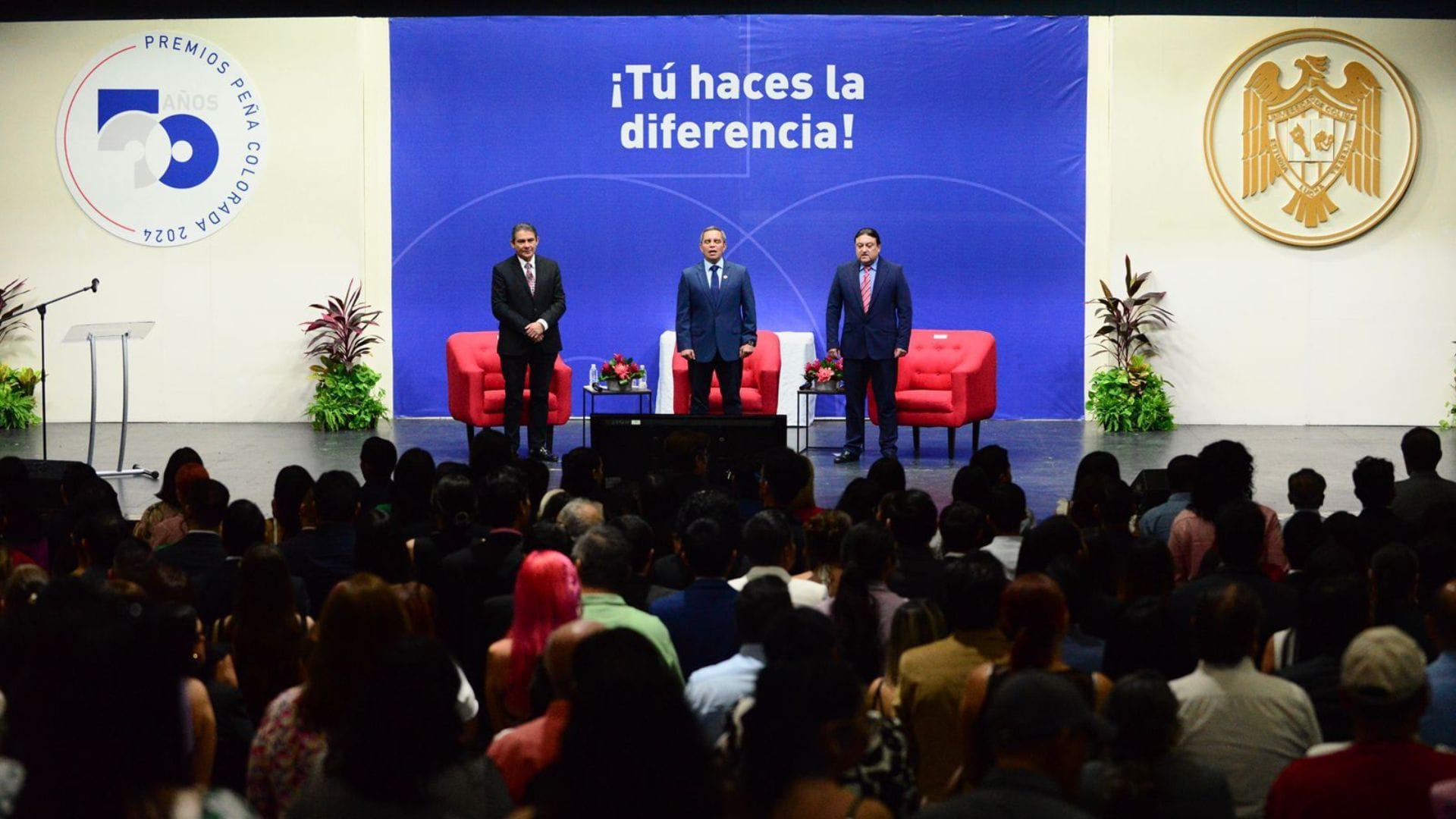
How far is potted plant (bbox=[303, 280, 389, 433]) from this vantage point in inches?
493

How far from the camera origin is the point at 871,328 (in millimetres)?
10562

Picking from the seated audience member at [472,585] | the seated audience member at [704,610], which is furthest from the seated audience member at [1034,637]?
the seated audience member at [472,585]

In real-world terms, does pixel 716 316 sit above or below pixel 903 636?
above

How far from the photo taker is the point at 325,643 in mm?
3020

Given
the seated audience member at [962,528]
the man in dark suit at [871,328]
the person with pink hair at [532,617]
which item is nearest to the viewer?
the person with pink hair at [532,617]

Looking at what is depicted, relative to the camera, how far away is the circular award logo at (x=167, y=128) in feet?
41.9

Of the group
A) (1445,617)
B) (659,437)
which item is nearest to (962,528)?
(1445,617)

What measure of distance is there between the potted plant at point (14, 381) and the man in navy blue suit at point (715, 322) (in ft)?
17.2

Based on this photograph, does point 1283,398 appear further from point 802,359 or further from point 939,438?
point 802,359

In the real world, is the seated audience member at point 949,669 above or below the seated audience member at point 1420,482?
below

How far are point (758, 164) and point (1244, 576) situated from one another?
8.92m

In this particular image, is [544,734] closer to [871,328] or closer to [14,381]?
[871,328]

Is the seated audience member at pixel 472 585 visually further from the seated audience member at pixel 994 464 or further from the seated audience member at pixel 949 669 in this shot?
the seated audience member at pixel 994 464

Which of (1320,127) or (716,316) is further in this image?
(1320,127)
